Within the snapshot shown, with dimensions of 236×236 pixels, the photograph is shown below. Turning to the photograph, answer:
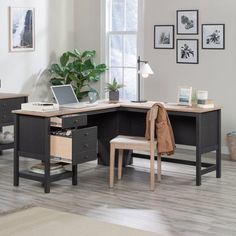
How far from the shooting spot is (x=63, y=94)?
20.7 feet

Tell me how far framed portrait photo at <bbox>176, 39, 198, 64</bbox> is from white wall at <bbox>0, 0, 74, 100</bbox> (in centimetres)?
183

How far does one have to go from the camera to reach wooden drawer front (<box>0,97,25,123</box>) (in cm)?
715

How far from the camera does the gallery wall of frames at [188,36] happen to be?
7.57 meters

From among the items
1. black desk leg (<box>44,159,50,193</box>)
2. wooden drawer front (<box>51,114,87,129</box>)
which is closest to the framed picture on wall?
wooden drawer front (<box>51,114,87,129</box>)

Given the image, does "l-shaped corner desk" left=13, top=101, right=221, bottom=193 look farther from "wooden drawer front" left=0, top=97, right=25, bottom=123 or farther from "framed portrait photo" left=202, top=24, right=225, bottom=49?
"framed portrait photo" left=202, top=24, right=225, bottom=49

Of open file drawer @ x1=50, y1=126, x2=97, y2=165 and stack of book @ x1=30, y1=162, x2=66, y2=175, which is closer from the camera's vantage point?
open file drawer @ x1=50, y1=126, x2=97, y2=165

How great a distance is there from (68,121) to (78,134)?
0.15 meters

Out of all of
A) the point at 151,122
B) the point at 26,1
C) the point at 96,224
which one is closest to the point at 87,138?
the point at 151,122

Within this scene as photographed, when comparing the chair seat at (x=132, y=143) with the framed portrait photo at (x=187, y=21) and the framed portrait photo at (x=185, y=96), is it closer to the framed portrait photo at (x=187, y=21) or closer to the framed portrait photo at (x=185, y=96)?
the framed portrait photo at (x=185, y=96)

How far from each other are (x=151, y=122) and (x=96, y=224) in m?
1.65

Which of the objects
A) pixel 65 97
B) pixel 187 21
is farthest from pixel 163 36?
pixel 65 97

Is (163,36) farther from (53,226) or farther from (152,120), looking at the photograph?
(53,226)

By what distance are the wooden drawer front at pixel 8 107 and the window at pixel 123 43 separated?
5.87ft

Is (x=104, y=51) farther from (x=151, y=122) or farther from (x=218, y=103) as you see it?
(x=151, y=122)
